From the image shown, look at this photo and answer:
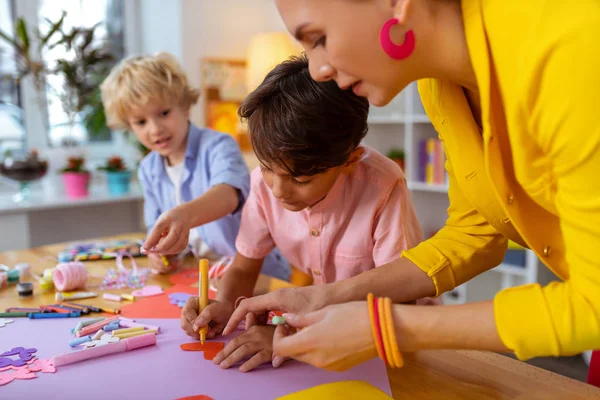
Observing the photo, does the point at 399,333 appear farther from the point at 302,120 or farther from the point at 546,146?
the point at 302,120

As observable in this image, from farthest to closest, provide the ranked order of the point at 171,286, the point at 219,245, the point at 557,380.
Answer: the point at 219,245 → the point at 171,286 → the point at 557,380

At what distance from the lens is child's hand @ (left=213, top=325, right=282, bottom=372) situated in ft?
2.81

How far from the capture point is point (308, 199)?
1075 mm

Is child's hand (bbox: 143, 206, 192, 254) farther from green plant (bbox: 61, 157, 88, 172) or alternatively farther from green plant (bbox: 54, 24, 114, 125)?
green plant (bbox: 54, 24, 114, 125)

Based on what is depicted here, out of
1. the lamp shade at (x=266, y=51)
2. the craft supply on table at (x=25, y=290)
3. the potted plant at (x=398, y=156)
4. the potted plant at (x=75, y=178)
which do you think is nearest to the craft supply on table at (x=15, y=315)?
the craft supply on table at (x=25, y=290)

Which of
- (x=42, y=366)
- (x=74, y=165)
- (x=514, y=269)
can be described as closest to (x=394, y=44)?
(x=42, y=366)

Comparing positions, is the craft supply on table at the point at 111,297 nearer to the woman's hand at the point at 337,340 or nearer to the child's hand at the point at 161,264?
the child's hand at the point at 161,264

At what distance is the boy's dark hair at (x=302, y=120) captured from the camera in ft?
3.21

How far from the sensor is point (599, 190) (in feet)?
1.81

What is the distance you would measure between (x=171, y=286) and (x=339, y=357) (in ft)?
2.30

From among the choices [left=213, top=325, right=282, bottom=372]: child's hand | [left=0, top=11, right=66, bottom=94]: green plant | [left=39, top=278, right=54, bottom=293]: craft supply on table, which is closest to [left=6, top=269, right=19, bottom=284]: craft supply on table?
[left=39, top=278, right=54, bottom=293]: craft supply on table

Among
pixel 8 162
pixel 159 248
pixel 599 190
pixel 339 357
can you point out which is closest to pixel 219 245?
pixel 159 248

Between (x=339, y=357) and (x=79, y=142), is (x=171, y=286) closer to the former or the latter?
(x=339, y=357)

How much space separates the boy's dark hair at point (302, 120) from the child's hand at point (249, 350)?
29cm
